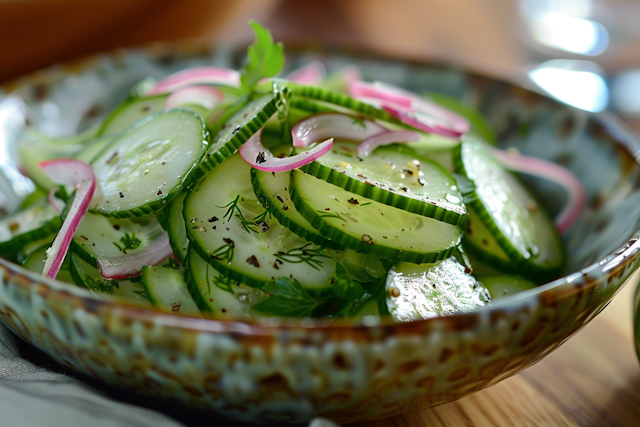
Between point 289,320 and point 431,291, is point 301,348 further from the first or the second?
point 431,291

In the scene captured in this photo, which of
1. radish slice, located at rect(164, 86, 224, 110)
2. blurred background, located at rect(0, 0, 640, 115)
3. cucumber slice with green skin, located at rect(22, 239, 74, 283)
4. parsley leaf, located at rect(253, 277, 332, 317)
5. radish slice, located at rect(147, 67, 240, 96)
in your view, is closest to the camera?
parsley leaf, located at rect(253, 277, 332, 317)

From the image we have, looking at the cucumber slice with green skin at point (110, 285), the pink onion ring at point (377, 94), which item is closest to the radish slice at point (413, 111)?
the pink onion ring at point (377, 94)

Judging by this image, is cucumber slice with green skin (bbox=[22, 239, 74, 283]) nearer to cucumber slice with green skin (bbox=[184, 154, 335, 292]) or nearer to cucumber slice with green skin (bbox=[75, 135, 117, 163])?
cucumber slice with green skin (bbox=[75, 135, 117, 163])

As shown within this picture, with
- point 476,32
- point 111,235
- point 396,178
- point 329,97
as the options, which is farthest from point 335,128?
point 476,32

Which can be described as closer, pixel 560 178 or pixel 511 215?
pixel 511 215

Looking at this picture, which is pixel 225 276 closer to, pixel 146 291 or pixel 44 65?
pixel 146 291

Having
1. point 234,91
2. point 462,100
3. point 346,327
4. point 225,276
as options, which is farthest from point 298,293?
point 462,100

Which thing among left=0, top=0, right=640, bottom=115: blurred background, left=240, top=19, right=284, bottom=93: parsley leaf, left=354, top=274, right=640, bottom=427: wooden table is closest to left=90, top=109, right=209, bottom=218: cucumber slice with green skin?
left=240, top=19, right=284, bottom=93: parsley leaf
